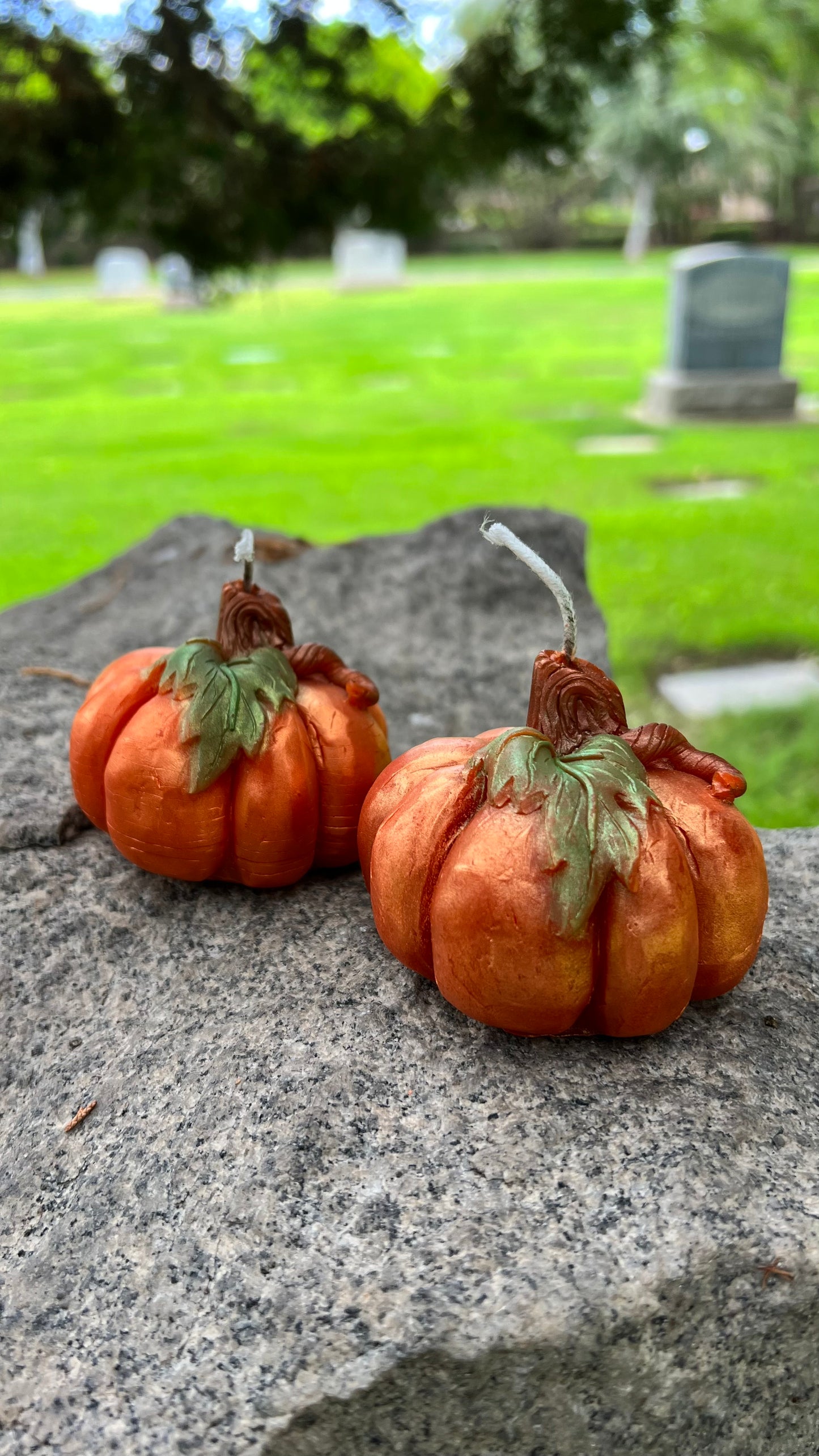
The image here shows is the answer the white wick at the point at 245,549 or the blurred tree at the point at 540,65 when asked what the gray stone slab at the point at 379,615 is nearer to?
the white wick at the point at 245,549

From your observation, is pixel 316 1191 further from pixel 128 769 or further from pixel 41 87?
pixel 41 87

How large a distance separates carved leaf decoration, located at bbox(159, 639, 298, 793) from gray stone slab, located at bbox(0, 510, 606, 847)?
0.69 meters

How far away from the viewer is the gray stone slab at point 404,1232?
1154mm

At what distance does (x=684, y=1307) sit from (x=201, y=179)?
321 cm

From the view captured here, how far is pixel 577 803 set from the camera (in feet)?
4.51

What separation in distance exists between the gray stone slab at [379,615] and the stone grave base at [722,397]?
7.35 m

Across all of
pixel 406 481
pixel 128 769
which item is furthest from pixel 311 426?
pixel 128 769

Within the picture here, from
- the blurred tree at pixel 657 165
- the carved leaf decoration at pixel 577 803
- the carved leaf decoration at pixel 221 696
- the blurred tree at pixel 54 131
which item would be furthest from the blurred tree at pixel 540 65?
the blurred tree at pixel 657 165

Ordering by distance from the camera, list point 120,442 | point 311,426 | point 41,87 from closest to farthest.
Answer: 1. point 41,87
2. point 120,442
3. point 311,426

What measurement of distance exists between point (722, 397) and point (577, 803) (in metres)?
9.62

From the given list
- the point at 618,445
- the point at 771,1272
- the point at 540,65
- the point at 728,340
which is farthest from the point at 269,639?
the point at 728,340

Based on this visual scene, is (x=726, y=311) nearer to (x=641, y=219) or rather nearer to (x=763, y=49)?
(x=763, y=49)

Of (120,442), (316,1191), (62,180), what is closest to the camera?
(316,1191)

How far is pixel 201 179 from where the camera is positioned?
3342mm
